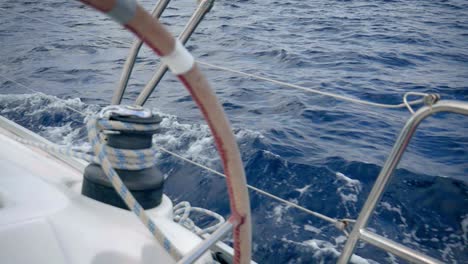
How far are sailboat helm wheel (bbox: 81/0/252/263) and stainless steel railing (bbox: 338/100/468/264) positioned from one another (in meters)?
0.43

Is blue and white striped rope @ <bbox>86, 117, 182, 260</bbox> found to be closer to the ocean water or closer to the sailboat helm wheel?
the sailboat helm wheel

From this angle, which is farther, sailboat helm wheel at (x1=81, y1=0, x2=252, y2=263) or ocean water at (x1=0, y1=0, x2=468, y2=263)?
ocean water at (x1=0, y1=0, x2=468, y2=263)

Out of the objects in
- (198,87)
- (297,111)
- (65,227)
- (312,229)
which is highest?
(297,111)

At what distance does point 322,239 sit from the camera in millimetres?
2387

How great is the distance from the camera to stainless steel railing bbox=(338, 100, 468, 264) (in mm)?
992

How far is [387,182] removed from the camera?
107 centimetres

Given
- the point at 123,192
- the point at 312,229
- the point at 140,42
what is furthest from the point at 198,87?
the point at 312,229

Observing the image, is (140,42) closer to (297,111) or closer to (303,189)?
(303,189)

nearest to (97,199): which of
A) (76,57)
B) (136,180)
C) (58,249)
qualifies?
(136,180)

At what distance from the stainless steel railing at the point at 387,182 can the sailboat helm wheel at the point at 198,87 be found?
16.9 inches

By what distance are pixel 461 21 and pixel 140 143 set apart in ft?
31.6

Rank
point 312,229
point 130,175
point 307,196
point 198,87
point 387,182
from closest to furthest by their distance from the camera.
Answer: point 198,87, point 387,182, point 130,175, point 312,229, point 307,196

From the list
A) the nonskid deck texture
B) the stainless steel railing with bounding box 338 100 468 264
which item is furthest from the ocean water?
the stainless steel railing with bounding box 338 100 468 264

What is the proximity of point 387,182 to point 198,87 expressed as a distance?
0.65 metres
